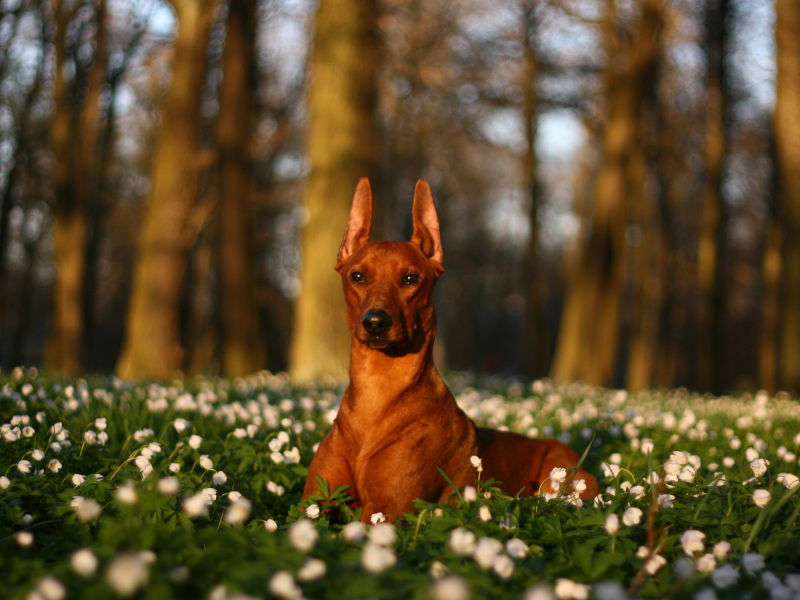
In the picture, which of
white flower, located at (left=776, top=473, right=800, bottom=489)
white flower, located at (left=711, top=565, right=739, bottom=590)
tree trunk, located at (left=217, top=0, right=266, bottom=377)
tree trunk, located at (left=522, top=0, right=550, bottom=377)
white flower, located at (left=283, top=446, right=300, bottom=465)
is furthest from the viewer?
tree trunk, located at (left=522, top=0, right=550, bottom=377)

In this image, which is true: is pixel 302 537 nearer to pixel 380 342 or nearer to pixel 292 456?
pixel 380 342

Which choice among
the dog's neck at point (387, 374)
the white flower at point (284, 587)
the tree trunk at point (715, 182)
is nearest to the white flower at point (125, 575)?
the white flower at point (284, 587)

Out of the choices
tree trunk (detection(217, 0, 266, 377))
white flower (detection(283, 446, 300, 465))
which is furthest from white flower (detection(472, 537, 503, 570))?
tree trunk (detection(217, 0, 266, 377))

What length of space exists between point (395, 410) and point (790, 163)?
10846 mm

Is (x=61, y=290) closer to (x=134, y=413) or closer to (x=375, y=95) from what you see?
(x=375, y=95)

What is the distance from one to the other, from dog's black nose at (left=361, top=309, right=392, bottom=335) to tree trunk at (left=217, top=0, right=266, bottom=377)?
36.5ft

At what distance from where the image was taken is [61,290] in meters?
18.3

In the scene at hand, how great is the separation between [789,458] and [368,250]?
300 cm

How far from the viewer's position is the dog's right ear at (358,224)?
15.0 feet

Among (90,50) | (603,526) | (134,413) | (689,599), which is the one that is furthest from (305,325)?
(90,50)

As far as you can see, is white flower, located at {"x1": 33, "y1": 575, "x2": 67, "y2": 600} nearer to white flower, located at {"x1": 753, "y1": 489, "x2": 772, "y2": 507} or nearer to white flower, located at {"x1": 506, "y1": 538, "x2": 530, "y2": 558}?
white flower, located at {"x1": 506, "y1": 538, "x2": 530, "y2": 558}

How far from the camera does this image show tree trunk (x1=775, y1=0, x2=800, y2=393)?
11.9 m

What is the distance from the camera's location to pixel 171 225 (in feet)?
39.1

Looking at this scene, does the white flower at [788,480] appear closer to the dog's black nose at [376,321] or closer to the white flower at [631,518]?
the white flower at [631,518]
